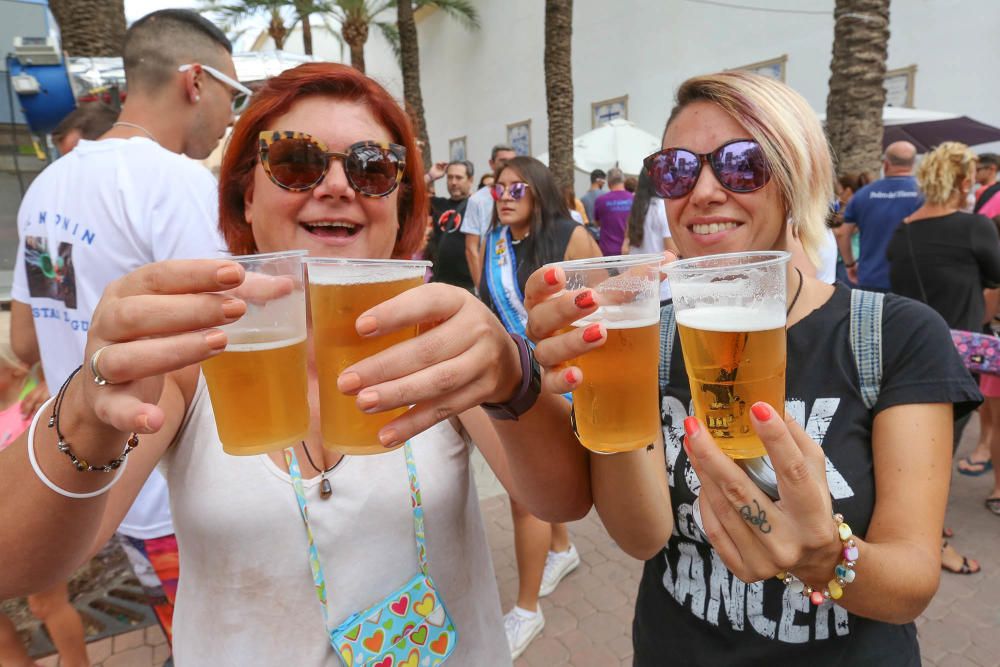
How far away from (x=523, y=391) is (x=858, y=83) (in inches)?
320

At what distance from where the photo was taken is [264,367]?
107cm

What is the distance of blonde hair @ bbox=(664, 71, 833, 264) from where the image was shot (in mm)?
1675

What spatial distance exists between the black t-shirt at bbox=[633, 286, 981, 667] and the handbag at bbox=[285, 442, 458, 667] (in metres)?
0.68

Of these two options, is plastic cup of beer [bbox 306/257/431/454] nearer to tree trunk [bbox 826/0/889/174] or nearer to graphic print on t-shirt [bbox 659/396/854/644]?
graphic print on t-shirt [bbox 659/396/854/644]

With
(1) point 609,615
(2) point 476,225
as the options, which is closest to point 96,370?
(1) point 609,615

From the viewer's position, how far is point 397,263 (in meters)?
1.05

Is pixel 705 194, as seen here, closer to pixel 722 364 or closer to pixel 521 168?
pixel 722 364

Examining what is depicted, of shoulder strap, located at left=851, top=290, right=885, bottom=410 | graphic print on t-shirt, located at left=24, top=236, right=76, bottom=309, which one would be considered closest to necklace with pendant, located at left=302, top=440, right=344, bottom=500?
shoulder strap, located at left=851, top=290, right=885, bottom=410

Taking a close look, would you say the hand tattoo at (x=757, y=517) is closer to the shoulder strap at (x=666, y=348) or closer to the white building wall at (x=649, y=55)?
the shoulder strap at (x=666, y=348)

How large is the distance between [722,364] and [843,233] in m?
7.22

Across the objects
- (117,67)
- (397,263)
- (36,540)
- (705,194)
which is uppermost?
(117,67)

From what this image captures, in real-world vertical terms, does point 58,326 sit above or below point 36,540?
above

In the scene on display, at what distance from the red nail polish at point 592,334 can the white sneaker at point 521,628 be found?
2.74m

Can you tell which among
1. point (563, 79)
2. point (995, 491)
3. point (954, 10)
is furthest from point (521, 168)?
point (954, 10)
